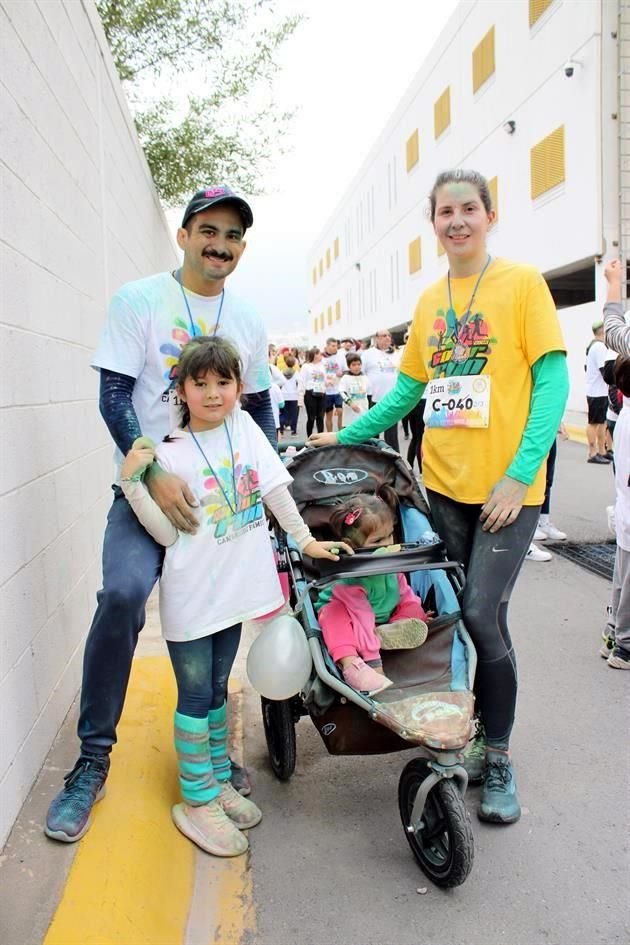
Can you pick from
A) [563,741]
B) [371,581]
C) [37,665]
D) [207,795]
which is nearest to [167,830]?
[207,795]

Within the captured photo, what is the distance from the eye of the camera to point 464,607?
9.33ft

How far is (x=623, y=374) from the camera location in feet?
13.0

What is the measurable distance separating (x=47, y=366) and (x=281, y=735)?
5.80 ft

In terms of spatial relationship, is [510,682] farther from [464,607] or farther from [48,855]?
[48,855]

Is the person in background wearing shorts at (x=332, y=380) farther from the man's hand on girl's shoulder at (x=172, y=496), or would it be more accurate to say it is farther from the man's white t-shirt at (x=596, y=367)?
the man's hand on girl's shoulder at (x=172, y=496)

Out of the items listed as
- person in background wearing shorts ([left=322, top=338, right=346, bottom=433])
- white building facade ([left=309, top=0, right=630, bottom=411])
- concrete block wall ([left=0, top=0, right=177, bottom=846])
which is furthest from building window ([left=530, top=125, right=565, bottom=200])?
concrete block wall ([left=0, top=0, right=177, bottom=846])

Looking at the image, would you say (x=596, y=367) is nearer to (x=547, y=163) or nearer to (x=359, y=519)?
(x=359, y=519)

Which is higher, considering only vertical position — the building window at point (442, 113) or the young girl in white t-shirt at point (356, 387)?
the building window at point (442, 113)

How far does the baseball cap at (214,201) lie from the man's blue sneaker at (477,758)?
2162 mm

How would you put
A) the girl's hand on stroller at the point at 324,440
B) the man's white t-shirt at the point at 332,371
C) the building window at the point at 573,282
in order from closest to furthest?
the girl's hand on stroller at the point at 324,440
the man's white t-shirt at the point at 332,371
the building window at the point at 573,282

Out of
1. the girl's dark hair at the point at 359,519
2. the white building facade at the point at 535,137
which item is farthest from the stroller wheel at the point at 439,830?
the white building facade at the point at 535,137

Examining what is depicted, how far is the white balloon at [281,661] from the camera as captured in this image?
2.58 meters

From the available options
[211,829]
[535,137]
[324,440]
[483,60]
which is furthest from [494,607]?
[483,60]

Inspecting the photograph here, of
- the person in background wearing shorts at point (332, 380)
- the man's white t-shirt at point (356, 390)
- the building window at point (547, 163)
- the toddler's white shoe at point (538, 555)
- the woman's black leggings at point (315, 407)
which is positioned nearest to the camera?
the toddler's white shoe at point (538, 555)
